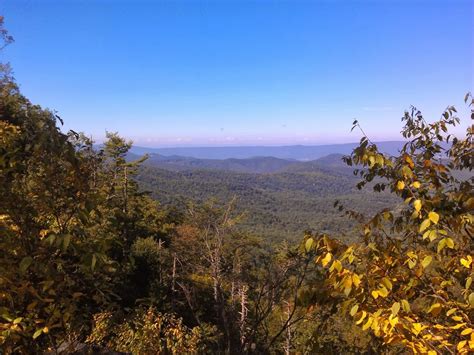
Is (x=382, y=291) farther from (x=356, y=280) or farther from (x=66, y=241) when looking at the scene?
(x=66, y=241)

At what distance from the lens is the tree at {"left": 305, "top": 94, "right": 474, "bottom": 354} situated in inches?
73.5

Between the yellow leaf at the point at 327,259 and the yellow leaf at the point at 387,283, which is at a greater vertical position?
the yellow leaf at the point at 327,259

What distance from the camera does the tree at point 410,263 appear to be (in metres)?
1.87

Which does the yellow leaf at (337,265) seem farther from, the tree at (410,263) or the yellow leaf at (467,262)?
the yellow leaf at (467,262)

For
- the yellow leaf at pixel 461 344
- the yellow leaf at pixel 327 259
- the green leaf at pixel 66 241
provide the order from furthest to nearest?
the yellow leaf at pixel 327 259
the yellow leaf at pixel 461 344
the green leaf at pixel 66 241

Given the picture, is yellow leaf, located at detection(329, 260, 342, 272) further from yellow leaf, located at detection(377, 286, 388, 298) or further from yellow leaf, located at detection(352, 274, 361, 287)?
yellow leaf, located at detection(377, 286, 388, 298)

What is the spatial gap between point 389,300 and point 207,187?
180 meters

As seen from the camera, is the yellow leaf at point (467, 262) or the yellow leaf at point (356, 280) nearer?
the yellow leaf at point (356, 280)

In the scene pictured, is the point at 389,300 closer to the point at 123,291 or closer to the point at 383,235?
the point at 383,235

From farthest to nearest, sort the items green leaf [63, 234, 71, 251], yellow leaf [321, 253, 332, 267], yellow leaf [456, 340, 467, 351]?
yellow leaf [321, 253, 332, 267] < yellow leaf [456, 340, 467, 351] < green leaf [63, 234, 71, 251]

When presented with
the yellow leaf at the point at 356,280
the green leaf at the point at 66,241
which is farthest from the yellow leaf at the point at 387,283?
the green leaf at the point at 66,241

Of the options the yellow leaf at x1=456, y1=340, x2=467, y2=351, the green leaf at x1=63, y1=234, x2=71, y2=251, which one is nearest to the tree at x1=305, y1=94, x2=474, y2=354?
the yellow leaf at x1=456, y1=340, x2=467, y2=351

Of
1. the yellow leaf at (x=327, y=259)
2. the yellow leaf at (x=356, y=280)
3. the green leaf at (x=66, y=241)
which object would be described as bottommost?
the yellow leaf at (x=356, y=280)

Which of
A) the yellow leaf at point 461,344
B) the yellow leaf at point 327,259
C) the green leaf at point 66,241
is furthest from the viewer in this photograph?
the yellow leaf at point 327,259
